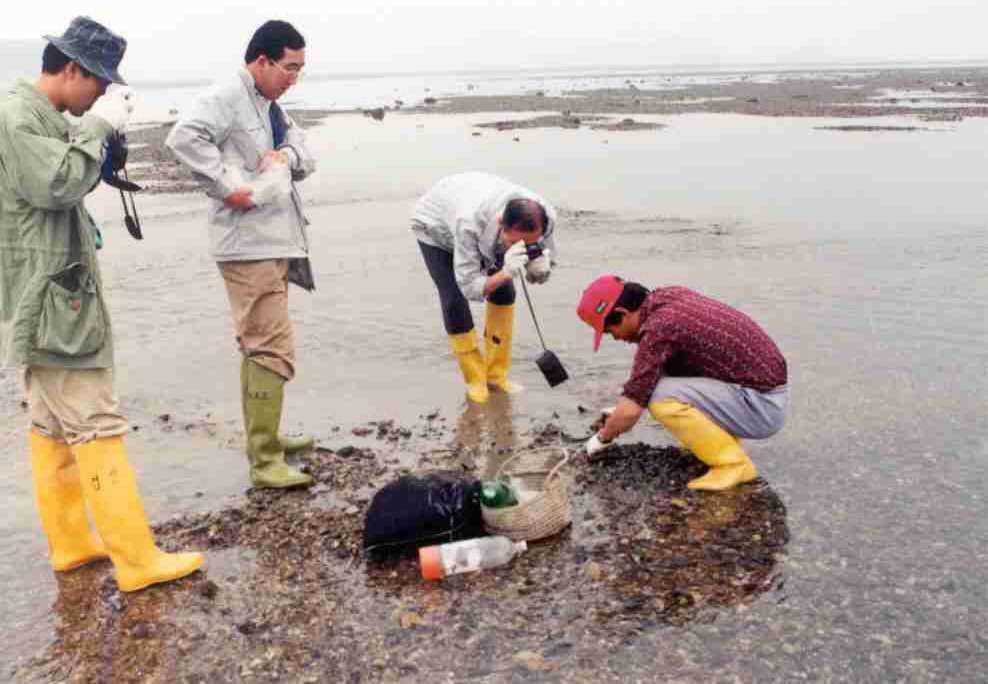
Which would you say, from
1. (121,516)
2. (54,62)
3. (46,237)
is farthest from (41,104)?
(121,516)

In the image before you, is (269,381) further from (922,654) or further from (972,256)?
(972,256)

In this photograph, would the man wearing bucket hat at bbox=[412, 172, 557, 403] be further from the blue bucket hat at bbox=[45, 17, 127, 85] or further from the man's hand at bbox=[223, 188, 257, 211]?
the blue bucket hat at bbox=[45, 17, 127, 85]

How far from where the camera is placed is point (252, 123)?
5066mm

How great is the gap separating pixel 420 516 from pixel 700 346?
1.82m

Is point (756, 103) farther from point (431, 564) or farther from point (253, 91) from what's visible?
point (431, 564)

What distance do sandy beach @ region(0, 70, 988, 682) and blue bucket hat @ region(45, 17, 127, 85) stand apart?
2427 mm

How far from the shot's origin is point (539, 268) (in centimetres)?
593

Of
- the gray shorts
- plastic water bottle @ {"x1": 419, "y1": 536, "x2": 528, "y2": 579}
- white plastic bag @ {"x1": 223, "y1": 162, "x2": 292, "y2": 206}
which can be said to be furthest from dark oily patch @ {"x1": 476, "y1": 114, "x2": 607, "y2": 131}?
plastic water bottle @ {"x1": 419, "y1": 536, "x2": 528, "y2": 579}

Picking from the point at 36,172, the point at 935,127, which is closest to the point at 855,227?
the point at 36,172

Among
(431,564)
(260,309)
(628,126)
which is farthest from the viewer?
(628,126)

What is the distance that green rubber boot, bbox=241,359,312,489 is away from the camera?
5195 mm

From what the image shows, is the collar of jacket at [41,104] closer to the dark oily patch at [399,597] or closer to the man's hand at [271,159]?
the man's hand at [271,159]

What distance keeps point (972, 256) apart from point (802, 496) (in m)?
7.24

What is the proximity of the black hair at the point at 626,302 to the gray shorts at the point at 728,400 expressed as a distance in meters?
0.44
